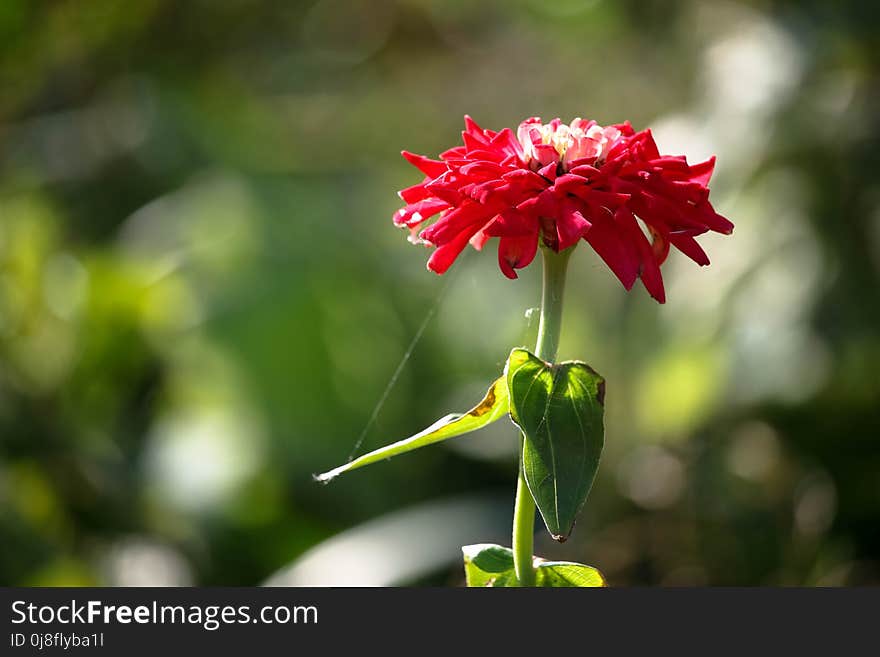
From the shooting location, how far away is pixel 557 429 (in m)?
0.47

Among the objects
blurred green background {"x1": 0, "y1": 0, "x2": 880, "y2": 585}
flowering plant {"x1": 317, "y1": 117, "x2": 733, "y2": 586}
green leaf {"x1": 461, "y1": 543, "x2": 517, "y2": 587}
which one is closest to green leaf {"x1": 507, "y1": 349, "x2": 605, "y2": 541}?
flowering plant {"x1": 317, "y1": 117, "x2": 733, "y2": 586}

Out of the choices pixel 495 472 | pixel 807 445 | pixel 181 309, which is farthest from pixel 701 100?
pixel 181 309

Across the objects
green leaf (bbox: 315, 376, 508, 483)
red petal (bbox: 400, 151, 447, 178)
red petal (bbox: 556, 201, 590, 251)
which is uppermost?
red petal (bbox: 400, 151, 447, 178)

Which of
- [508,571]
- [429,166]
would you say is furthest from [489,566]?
[429,166]

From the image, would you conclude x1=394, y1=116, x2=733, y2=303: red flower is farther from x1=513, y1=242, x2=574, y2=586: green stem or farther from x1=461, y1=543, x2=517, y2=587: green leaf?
x1=461, y1=543, x2=517, y2=587: green leaf

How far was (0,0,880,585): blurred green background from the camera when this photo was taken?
1.60m

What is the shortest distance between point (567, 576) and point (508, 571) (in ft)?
0.11

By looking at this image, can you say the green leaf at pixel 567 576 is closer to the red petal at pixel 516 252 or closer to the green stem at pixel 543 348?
the green stem at pixel 543 348

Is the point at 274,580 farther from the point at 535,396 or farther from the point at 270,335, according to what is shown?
the point at 535,396

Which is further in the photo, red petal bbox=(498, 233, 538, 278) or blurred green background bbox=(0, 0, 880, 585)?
blurred green background bbox=(0, 0, 880, 585)

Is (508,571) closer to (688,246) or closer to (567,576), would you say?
(567,576)

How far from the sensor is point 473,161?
1.69 feet

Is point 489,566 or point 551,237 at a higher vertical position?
point 551,237

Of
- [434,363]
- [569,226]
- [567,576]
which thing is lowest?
[567,576]
